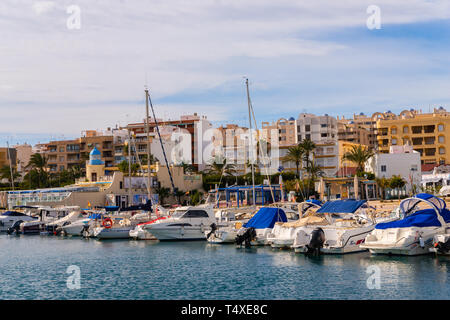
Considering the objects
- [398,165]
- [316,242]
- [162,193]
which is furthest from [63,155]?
[316,242]

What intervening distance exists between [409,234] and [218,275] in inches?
463

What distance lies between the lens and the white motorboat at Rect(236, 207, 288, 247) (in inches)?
1727

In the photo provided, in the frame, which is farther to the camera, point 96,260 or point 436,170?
point 436,170

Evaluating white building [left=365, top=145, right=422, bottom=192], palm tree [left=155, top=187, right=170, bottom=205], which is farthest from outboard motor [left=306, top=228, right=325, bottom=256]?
white building [left=365, top=145, right=422, bottom=192]

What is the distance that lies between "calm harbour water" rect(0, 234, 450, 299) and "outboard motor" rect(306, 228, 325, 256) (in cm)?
65

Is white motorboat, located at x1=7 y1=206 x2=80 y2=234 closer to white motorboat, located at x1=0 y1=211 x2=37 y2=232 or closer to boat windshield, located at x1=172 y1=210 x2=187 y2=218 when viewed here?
white motorboat, located at x1=0 y1=211 x2=37 y2=232

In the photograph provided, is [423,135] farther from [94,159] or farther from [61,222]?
[61,222]

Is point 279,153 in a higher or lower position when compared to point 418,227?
higher

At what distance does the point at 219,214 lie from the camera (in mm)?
56875

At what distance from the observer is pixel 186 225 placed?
167ft

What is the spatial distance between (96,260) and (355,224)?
18.7 metres

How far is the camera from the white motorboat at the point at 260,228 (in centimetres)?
4388
